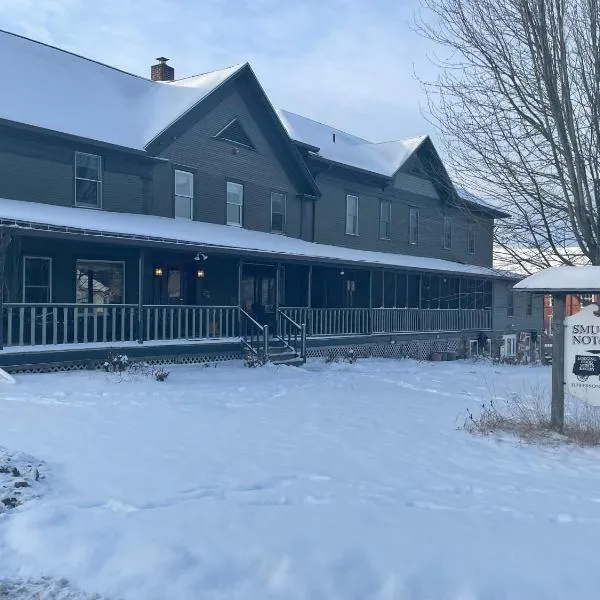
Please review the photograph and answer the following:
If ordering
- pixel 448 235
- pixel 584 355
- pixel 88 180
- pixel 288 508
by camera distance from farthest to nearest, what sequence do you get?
pixel 448 235 < pixel 88 180 < pixel 584 355 < pixel 288 508

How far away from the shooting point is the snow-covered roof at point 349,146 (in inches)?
1027

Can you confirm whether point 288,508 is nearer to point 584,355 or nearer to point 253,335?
point 584,355

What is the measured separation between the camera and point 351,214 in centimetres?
2697

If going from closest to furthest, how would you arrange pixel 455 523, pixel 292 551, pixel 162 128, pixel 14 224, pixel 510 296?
pixel 292 551 < pixel 455 523 < pixel 14 224 < pixel 162 128 < pixel 510 296

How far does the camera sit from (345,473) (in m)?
6.89

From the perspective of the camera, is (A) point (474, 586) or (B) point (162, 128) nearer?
(A) point (474, 586)

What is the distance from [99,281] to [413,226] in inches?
634

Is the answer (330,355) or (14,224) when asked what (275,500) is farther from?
(330,355)

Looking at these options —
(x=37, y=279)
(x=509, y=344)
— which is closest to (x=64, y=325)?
(x=37, y=279)

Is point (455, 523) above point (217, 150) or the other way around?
the other way around

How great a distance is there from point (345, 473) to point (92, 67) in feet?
64.3

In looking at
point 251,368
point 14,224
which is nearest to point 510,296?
point 251,368

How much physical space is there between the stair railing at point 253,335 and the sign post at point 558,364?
9.93m

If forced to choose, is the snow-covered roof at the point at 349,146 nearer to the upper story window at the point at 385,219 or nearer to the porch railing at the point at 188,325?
the upper story window at the point at 385,219
